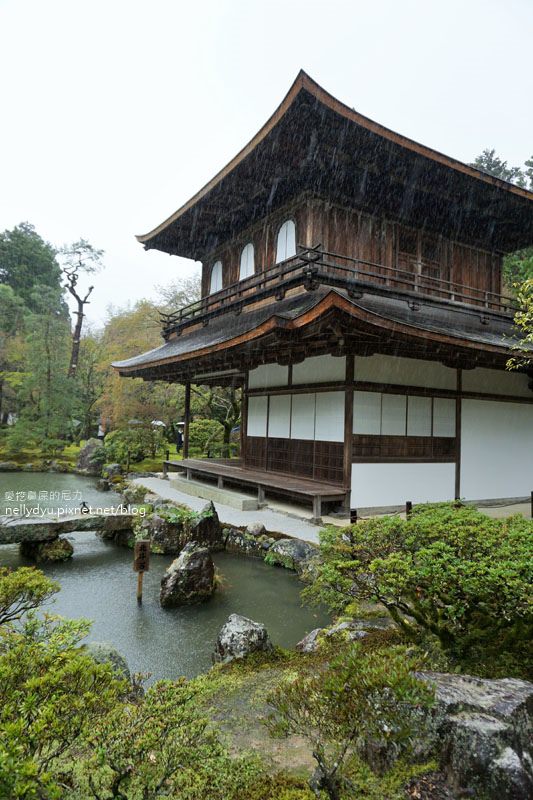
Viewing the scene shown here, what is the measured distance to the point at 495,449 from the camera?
428 inches

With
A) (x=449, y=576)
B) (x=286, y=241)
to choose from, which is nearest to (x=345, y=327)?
(x=286, y=241)

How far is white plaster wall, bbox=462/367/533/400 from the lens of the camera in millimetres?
10539

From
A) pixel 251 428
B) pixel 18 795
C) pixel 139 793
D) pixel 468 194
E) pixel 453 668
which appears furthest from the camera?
pixel 251 428

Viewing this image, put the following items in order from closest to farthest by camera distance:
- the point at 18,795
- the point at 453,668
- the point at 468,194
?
1. the point at 18,795
2. the point at 453,668
3. the point at 468,194

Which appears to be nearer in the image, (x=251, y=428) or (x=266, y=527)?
(x=266, y=527)

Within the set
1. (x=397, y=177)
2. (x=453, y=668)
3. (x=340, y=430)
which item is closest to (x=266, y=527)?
(x=340, y=430)

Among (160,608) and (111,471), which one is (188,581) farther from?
(111,471)

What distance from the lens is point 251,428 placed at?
12.8m

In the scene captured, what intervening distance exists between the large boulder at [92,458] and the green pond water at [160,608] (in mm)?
10845

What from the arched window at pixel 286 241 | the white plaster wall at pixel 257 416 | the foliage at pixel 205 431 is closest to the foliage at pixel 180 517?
the white plaster wall at pixel 257 416

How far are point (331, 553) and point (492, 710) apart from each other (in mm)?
1634

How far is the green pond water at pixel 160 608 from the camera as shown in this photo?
466cm

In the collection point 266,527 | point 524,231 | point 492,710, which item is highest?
point 524,231

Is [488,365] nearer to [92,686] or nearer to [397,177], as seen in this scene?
[397,177]
